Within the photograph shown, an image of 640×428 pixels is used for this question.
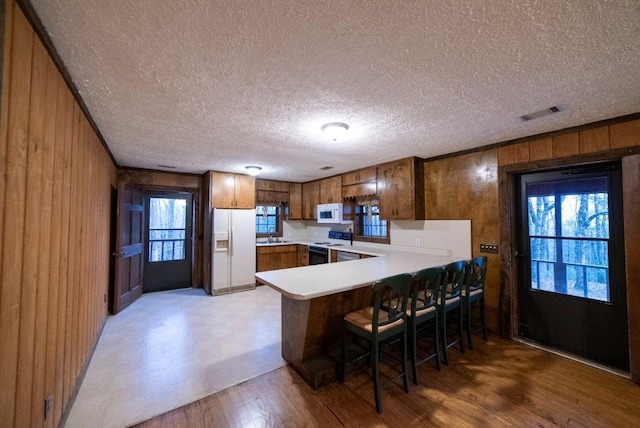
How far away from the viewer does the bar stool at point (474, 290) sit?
8.68 feet

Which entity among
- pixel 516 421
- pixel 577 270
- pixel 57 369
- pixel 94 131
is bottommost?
pixel 516 421

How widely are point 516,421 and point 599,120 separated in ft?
8.75

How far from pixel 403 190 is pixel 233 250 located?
10.5ft

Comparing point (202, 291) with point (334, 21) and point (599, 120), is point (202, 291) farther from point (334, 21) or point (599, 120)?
point (599, 120)

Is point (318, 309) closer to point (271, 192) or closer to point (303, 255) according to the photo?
point (303, 255)

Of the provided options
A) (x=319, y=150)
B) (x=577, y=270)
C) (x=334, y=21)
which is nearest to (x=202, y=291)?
(x=319, y=150)

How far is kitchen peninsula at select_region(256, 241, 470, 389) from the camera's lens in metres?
2.06

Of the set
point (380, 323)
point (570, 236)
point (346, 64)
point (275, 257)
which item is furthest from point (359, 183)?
point (346, 64)

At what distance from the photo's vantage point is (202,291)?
4918 mm

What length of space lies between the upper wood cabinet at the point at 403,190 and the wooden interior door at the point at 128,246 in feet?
12.9

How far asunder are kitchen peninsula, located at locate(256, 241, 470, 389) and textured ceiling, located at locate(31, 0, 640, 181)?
4.63 feet

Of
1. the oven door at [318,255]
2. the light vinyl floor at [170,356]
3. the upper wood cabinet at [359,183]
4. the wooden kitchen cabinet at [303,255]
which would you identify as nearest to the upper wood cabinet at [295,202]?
the wooden kitchen cabinet at [303,255]

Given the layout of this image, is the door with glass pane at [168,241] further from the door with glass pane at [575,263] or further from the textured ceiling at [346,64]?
the door with glass pane at [575,263]

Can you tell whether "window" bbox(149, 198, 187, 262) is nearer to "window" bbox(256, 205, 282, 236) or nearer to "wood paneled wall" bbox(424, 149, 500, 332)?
"window" bbox(256, 205, 282, 236)
